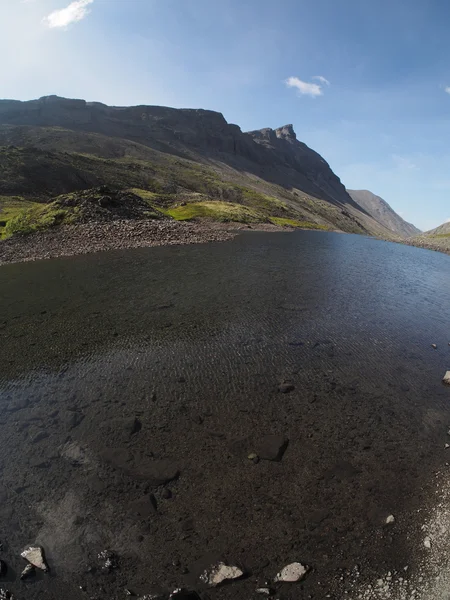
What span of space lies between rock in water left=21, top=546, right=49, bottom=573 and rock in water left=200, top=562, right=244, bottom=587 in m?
4.24

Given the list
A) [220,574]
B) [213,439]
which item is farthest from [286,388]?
[220,574]

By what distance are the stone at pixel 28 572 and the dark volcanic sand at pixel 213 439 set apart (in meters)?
0.26

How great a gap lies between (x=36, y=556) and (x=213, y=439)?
21.7ft

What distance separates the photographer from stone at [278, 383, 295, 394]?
1719 cm

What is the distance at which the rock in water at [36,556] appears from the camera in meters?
8.87

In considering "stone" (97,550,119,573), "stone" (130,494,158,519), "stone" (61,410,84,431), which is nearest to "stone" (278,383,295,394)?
"stone" (130,494,158,519)

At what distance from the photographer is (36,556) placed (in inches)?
358

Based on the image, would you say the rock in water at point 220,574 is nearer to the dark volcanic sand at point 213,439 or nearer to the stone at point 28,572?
the dark volcanic sand at point 213,439

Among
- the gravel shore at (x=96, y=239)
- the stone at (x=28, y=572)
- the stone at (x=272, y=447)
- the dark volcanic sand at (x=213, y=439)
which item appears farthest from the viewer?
the gravel shore at (x=96, y=239)

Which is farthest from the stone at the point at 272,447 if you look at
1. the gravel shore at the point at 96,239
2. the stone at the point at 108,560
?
the gravel shore at the point at 96,239

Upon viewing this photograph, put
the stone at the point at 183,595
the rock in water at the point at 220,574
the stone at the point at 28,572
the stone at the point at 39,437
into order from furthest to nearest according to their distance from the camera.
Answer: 1. the stone at the point at 39,437
2. the stone at the point at 28,572
3. the rock in water at the point at 220,574
4. the stone at the point at 183,595

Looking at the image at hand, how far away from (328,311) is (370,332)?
5.43m

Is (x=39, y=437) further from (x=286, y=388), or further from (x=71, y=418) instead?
(x=286, y=388)

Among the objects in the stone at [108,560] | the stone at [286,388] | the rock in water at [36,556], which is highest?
the stone at [286,388]
